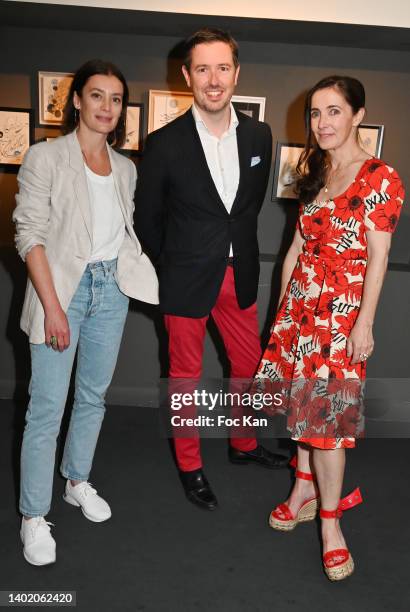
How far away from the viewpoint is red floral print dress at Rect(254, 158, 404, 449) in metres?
1.97

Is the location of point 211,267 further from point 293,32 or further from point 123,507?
point 293,32

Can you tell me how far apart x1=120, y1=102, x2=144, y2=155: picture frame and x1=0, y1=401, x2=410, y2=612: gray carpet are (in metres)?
1.74

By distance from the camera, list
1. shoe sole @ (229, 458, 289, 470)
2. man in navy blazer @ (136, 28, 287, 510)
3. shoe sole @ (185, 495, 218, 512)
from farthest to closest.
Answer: shoe sole @ (229, 458, 289, 470) < shoe sole @ (185, 495, 218, 512) < man in navy blazer @ (136, 28, 287, 510)

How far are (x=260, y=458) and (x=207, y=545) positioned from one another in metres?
0.69

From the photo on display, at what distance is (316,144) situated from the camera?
7.24 ft

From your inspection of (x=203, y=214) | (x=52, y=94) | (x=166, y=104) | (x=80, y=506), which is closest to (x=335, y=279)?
(x=203, y=214)

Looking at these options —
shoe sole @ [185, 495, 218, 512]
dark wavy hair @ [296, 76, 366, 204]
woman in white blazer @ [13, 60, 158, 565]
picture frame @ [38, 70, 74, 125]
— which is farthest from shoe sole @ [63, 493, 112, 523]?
picture frame @ [38, 70, 74, 125]

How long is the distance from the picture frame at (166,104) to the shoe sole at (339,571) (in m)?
2.54

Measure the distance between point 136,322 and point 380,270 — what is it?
1.91 m

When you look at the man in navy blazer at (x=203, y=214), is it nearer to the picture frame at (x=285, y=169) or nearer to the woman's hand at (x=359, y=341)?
the woman's hand at (x=359, y=341)

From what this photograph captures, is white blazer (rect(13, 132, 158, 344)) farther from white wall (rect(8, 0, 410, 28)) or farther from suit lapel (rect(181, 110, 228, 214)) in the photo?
white wall (rect(8, 0, 410, 28))

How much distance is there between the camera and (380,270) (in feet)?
6.48

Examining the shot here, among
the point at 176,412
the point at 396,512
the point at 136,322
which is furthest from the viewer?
the point at 136,322

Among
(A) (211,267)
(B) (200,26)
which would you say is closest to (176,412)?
(A) (211,267)
